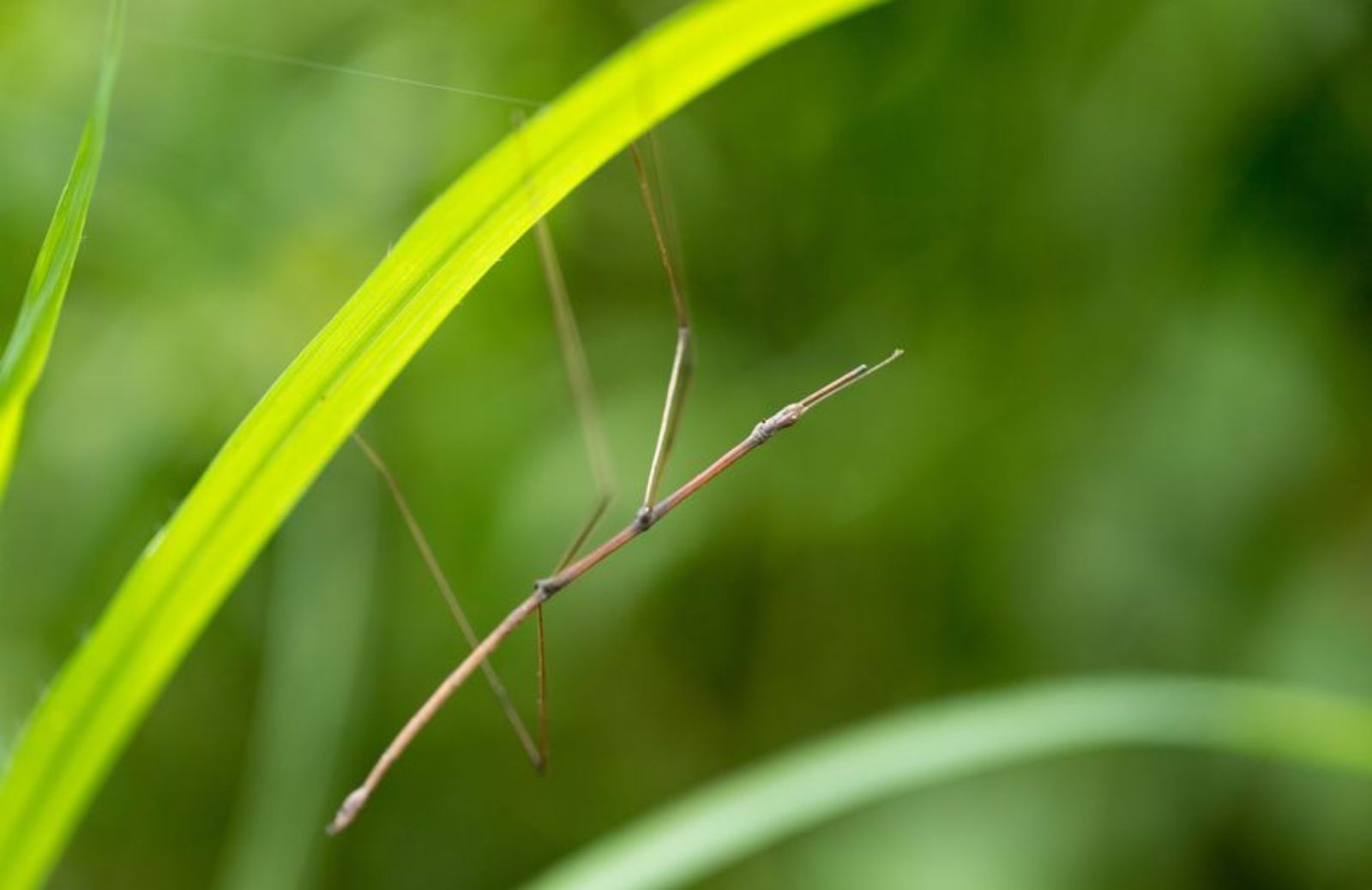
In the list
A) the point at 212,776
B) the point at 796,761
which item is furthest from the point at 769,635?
the point at 212,776

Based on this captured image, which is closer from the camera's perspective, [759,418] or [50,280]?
[50,280]

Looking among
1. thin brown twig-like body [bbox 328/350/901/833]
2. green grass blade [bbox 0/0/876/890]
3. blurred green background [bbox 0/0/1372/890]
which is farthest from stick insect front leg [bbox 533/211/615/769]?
green grass blade [bbox 0/0/876/890]

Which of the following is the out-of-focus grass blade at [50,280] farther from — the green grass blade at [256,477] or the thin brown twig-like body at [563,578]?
the thin brown twig-like body at [563,578]

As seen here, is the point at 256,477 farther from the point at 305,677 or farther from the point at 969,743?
the point at 305,677

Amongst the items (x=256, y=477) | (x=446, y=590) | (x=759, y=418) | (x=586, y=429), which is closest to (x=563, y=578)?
(x=446, y=590)

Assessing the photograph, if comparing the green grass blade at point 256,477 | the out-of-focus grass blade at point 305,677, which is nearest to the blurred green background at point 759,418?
the out-of-focus grass blade at point 305,677

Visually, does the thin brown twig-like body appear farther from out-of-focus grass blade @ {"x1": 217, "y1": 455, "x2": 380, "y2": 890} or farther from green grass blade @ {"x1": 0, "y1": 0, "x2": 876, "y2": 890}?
green grass blade @ {"x1": 0, "y1": 0, "x2": 876, "y2": 890}
